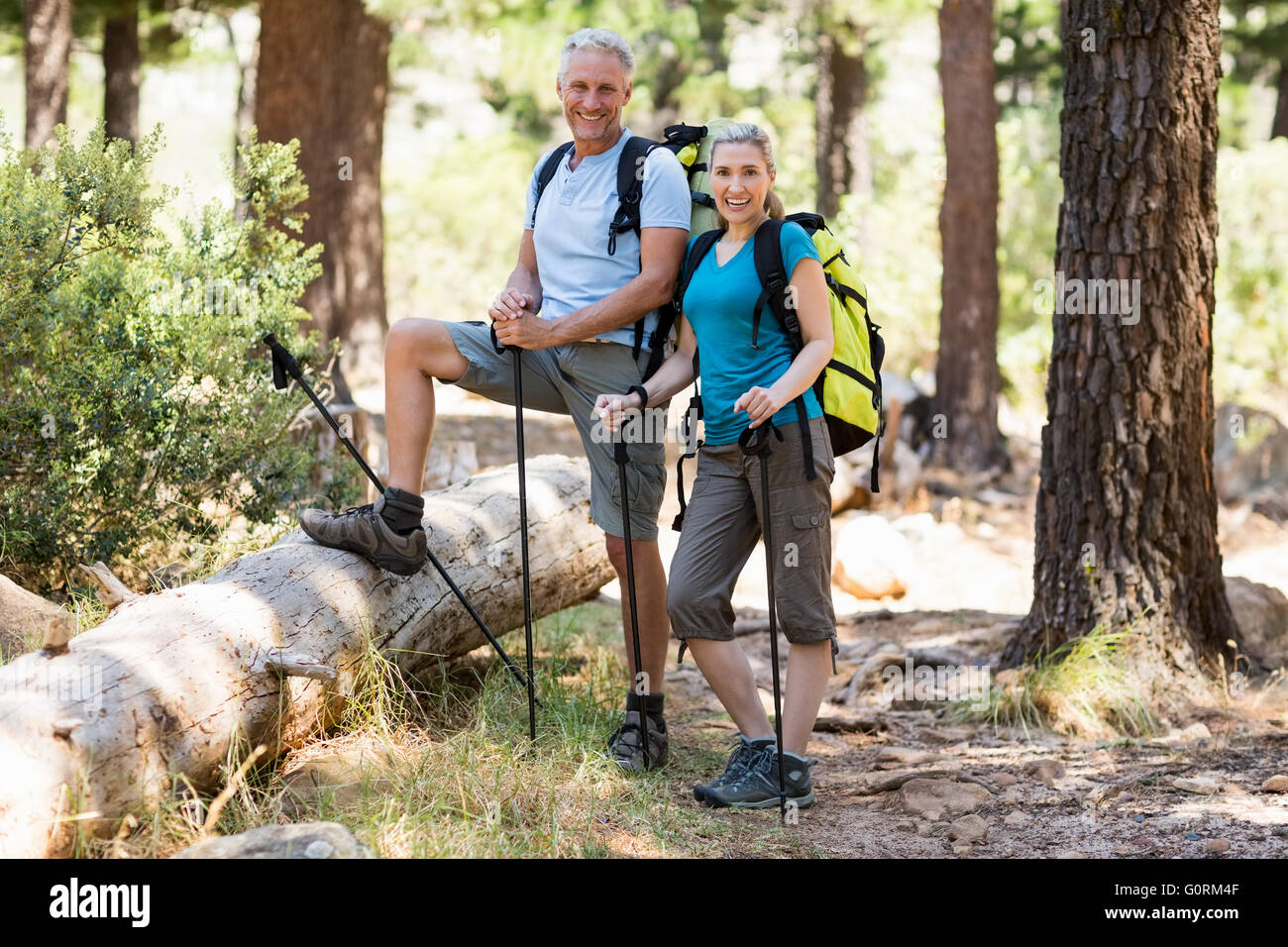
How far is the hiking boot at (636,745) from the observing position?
4270 millimetres

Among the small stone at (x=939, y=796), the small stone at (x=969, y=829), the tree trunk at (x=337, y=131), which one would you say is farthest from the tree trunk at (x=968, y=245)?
the small stone at (x=969, y=829)

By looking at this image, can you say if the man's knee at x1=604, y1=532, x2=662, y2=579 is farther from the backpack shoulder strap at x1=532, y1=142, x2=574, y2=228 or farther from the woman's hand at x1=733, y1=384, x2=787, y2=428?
the backpack shoulder strap at x1=532, y1=142, x2=574, y2=228

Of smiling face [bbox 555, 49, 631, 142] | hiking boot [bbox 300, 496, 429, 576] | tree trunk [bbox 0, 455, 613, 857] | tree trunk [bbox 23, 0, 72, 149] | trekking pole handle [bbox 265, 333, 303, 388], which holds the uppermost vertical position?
tree trunk [bbox 23, 0, 72, 149]

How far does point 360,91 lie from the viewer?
1112cm

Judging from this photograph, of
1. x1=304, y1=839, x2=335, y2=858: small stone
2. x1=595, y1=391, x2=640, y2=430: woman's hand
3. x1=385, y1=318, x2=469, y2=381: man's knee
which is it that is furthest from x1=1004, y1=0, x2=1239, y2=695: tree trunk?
x1=304, y1=839, x2=335, y2=858: small stone

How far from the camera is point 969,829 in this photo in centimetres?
399

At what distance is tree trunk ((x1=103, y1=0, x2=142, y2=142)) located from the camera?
49.7ft

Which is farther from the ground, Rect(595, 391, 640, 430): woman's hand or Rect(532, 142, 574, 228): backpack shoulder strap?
Rect(532, 142, 574, 228): backpack shoulder strap

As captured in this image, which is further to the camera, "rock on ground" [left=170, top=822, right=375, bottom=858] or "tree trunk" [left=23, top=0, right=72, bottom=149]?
"tree trunk" [left=23, top=0, right=72, bottom=149]

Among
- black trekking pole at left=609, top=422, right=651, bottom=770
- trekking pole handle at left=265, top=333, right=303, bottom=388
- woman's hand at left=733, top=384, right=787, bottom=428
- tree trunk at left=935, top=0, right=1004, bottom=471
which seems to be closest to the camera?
woman's hand at left=733, top=384, right=787, bottom=428

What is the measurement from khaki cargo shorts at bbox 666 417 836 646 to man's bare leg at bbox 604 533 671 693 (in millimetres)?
193

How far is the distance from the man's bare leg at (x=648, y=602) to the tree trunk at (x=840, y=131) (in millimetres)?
12885

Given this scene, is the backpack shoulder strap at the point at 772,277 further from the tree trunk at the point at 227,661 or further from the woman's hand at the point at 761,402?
the tree trunk at the point at 227,661

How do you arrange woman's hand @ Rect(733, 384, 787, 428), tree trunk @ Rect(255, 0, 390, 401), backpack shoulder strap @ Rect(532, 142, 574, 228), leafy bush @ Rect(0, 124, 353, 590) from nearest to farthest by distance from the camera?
woman's hand @ Rect(733, 384, 787, 428) → backpack shoulder strap @ Rect(532, 142, 574, 228) → leafy bush @ Rect(0, 124, 353, 590) → tree trunk @ Rect(255, 0, 390, 401)
